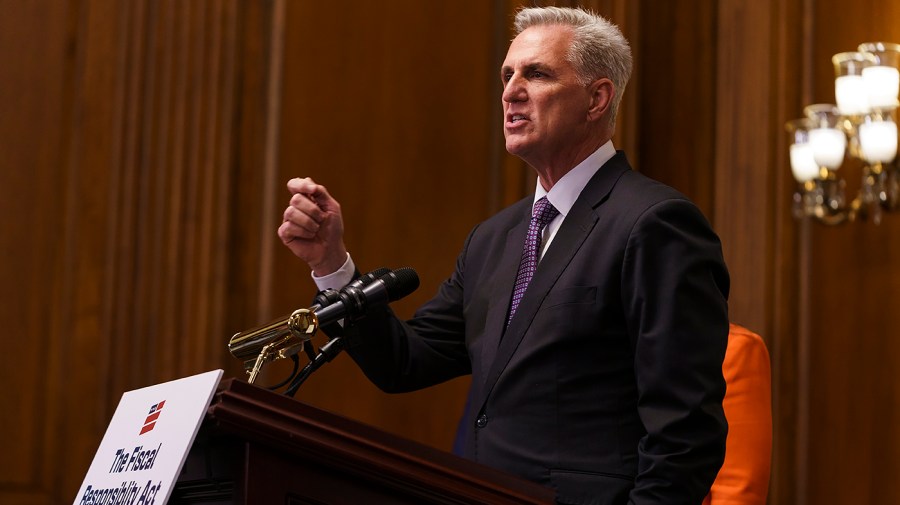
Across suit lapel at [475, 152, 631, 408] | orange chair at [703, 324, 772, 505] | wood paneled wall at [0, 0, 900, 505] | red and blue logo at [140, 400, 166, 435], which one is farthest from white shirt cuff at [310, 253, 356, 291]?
wood paneled wall at [0, 0, 900, 505]

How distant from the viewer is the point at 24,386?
12.3 ft

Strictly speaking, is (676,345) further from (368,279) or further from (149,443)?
(149,443)

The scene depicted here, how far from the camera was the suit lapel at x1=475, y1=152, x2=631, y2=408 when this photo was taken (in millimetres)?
2158

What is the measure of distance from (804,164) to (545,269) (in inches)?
113

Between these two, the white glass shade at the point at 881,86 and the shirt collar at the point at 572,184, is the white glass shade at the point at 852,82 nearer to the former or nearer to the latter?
the white glass shade at the point at 881,86

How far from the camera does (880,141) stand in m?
4.60

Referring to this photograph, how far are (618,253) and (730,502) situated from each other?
843mm

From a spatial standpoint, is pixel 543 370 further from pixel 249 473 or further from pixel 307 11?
pixel 307 11

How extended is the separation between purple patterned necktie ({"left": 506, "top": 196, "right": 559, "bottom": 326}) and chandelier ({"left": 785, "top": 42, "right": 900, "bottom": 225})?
2.62 metres

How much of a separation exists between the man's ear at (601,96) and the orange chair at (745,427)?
0.66 m

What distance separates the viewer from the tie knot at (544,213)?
2387mm

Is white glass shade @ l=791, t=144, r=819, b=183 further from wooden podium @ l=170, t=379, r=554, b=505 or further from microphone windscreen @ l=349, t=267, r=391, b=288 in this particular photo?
wooden podium @ l=170, t=379, r=554, b=505

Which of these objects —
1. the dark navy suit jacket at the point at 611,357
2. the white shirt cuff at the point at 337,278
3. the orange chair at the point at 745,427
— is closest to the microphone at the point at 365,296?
the dark navy suit jacket at the point at 611,357

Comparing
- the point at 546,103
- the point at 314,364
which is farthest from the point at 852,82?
the point at 314,364
